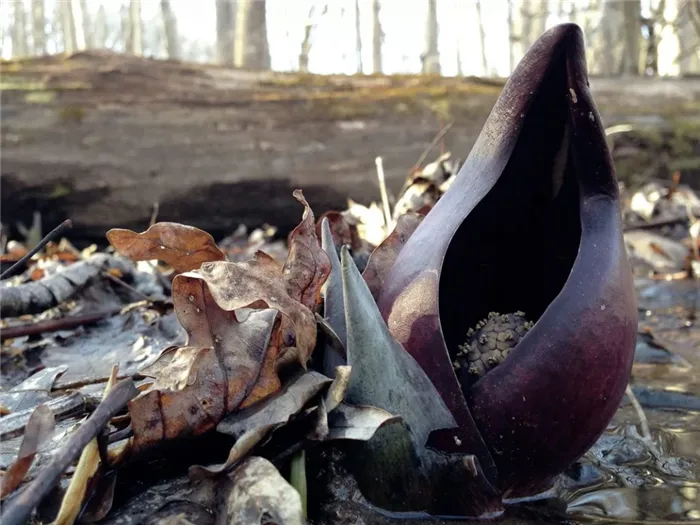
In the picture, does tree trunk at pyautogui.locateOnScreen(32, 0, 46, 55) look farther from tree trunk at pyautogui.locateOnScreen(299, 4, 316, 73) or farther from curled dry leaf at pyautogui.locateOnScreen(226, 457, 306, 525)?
curled dry leaf at pyautogui.locateOnScreen(226, 457, 306, 525)

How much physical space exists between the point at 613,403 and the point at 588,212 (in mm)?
265

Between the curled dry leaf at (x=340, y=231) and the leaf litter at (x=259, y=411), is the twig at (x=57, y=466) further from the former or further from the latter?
the curled dry leaf at (x=340, y=231)

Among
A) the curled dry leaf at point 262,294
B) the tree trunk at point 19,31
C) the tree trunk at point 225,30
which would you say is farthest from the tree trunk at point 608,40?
the tree trunk at point 19,31

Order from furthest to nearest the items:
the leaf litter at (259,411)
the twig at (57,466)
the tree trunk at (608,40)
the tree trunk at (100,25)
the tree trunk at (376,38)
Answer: the tree trunk at (100,25) < the tree trunk at (376,38) < the tree trunk at (608,40) < the leaf litter at (259,411) < the twig at (57,466)

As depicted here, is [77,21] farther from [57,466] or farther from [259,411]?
[57,466]

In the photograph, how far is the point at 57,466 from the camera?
690 mm

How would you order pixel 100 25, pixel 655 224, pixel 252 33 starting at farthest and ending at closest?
pixel 100 25
pixel 252 33
pixel 655 224

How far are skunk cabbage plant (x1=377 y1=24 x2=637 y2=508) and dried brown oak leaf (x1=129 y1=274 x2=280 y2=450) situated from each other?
7.6 inches

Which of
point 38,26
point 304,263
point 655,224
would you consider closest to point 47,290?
point 304,263

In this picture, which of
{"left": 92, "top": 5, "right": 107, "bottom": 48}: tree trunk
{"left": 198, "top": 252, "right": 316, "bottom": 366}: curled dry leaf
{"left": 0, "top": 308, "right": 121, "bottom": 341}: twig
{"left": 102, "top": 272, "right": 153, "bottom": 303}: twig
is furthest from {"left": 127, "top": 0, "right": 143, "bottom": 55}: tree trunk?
{"left": 198, "top": 252, "right": 316, "bottom": 366}: curled dry leaf

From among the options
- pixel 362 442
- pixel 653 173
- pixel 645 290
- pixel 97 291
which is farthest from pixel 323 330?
pixel 653 173

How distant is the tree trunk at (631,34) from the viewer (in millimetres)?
5210

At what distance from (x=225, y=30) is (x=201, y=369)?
942cm

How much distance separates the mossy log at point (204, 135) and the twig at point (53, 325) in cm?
160
